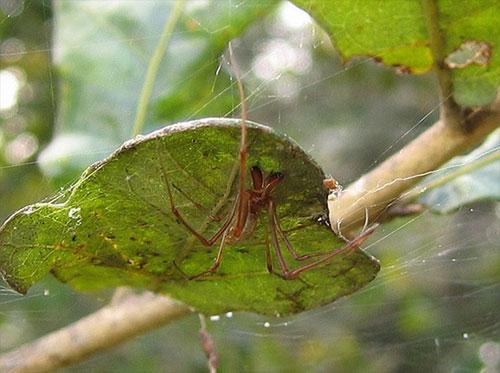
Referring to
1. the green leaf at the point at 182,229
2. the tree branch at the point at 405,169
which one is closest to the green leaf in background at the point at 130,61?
the tree branch at the point at 405,169

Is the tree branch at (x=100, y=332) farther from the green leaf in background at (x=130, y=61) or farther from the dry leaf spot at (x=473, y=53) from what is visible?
the dry leaf spot at (x=473, y=53)

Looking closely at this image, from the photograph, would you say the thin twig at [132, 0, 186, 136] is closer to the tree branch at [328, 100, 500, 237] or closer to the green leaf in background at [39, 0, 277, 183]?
the green leaf in background at [39, 0, 277, 183]

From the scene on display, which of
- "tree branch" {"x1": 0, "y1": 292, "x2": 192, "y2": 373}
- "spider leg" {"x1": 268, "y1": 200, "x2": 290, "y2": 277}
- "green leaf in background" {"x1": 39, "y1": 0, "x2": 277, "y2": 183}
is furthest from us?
"green leaf in background" {"x1": 39, "y1": 0, "x2": 277, "y2": 183}

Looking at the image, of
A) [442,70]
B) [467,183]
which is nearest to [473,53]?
[442,70]

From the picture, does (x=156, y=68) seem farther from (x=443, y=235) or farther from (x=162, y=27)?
(x=443, y=235)

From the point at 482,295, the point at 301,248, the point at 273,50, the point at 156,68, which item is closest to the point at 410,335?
the point at 482,295

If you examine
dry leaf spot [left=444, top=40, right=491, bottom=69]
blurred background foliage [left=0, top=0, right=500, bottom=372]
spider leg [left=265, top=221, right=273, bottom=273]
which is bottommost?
blurred background foliage [left=0, top=0, right=500, bottom=372]

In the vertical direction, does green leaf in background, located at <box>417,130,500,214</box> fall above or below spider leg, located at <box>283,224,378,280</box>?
below

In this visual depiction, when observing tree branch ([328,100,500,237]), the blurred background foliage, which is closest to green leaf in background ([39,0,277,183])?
the blurred background foliage
